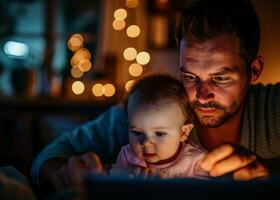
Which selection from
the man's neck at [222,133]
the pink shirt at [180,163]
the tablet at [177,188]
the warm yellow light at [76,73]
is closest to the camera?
the tablet at [177,188]

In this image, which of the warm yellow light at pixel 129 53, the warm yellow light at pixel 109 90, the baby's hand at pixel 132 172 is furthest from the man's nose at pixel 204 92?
the warm yellow light at pixel 129 53

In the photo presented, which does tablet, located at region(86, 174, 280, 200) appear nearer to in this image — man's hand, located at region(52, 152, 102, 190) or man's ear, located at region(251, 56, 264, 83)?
man's hand, located at region(52, 152, 102, 190)

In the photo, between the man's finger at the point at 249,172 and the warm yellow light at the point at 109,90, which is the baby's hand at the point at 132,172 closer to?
the man's finger at the point at 249,172

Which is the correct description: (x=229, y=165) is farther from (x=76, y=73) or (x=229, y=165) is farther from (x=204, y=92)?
(x=76, y=73)

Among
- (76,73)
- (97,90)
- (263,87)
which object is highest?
(263,87)

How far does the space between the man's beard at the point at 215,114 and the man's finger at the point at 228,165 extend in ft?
0.46

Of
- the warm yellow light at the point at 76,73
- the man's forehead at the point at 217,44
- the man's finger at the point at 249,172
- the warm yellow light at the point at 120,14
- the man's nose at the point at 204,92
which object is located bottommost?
the warm yellow light at the point at 76,73

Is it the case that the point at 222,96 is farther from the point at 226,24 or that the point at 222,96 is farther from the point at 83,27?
the point at 83,27

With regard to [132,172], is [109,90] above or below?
below

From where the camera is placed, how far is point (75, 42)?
165 inches

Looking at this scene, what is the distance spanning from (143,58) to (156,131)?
3022 mm

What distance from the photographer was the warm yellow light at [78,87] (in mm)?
4004

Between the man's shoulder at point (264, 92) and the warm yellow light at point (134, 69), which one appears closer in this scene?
the man's shoulder at point (264, 92)

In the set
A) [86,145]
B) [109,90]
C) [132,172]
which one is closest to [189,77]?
[132,172]
